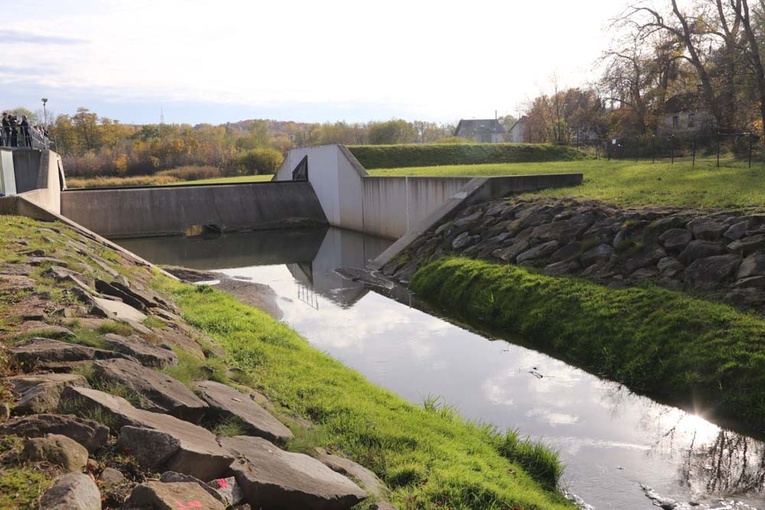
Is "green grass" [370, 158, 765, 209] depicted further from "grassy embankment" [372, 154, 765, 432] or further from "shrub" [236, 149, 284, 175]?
"shrub" [236, 149, 284, 175]

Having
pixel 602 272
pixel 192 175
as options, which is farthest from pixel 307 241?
pixel 192 175

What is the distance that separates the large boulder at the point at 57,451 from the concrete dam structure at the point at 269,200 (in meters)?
16.4

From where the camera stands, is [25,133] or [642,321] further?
[25,133]

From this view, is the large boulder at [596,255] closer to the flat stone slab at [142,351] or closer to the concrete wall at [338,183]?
the flat stone slab at [142,351]

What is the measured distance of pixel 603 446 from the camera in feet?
25.7

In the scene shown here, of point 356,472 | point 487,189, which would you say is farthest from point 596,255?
point 356,472

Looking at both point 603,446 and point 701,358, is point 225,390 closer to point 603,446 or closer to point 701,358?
point 603,446

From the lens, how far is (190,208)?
32156mm

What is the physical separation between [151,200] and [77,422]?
95.6ft

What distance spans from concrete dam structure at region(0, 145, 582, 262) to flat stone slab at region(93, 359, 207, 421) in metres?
14.9

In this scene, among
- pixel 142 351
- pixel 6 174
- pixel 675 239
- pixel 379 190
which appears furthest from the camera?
pixel 379 190

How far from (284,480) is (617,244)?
1059cm

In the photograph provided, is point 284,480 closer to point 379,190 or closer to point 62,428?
point 62,428

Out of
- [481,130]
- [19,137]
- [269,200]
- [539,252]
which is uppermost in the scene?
[481,130]
